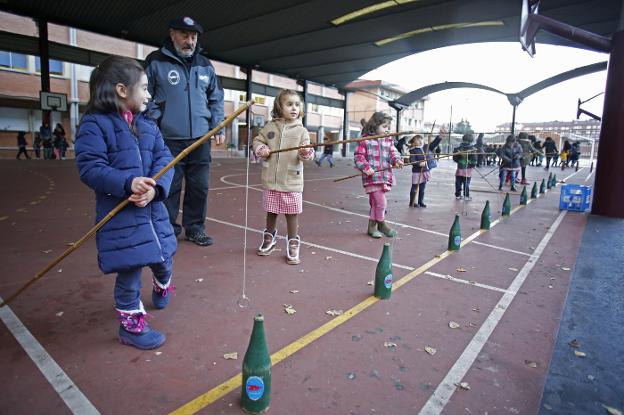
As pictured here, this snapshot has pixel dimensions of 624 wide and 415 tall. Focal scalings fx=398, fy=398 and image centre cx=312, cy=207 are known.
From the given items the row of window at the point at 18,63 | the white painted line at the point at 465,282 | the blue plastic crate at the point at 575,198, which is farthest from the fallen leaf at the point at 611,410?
the row of window at the point at 18,63

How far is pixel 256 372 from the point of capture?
6.25 ft

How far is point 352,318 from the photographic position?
3049mm

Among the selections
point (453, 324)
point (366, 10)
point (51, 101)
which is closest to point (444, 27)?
point (366, 10)

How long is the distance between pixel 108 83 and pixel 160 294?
1549 mm

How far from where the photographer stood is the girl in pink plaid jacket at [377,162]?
564 centimetres

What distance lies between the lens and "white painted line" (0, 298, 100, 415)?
1980 millimetres

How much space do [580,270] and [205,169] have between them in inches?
179

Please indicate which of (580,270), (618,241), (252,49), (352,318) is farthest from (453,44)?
(352,318)

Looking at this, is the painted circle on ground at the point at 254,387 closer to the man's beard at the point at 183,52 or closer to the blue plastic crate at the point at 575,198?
the man's beard at the point at 183,52

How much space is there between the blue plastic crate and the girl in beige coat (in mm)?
7763

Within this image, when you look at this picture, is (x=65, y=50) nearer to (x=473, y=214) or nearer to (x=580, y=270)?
(x=473, y=214)

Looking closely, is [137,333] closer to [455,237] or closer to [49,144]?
[455,237]

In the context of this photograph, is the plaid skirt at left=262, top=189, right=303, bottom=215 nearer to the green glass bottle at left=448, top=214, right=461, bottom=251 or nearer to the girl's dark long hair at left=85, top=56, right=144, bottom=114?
the green glass bottle at left=448, top=214, right=461, bottom=251

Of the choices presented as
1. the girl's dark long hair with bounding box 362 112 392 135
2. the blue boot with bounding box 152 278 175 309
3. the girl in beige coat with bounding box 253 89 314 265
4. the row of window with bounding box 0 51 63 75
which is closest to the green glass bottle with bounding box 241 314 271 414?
the blue boot with bounding box 152 278 175 309
